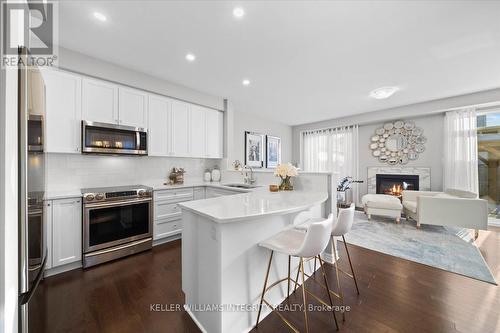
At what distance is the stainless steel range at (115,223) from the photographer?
2.32m

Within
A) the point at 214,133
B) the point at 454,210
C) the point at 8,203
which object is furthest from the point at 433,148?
the point at 8,203

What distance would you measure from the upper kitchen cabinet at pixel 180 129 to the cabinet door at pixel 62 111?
1.25 meters

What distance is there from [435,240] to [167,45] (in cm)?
501

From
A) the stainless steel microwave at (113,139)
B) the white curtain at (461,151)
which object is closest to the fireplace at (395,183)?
the white curtain at (461,151)

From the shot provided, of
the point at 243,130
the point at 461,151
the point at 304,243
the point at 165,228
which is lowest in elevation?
the point at 165,228

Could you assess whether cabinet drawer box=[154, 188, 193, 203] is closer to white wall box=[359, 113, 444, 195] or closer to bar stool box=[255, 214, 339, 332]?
bar stool box=[255, 214, 339, 332]

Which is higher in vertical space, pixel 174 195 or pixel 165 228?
pixel 174 195

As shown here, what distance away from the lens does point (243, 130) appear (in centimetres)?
534

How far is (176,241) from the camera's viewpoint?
319cm

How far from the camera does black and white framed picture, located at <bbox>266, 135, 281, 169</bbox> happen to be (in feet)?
19.9

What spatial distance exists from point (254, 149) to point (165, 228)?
331 centimetres

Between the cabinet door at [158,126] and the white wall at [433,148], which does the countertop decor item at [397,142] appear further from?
the cabinet door at [158,126]
